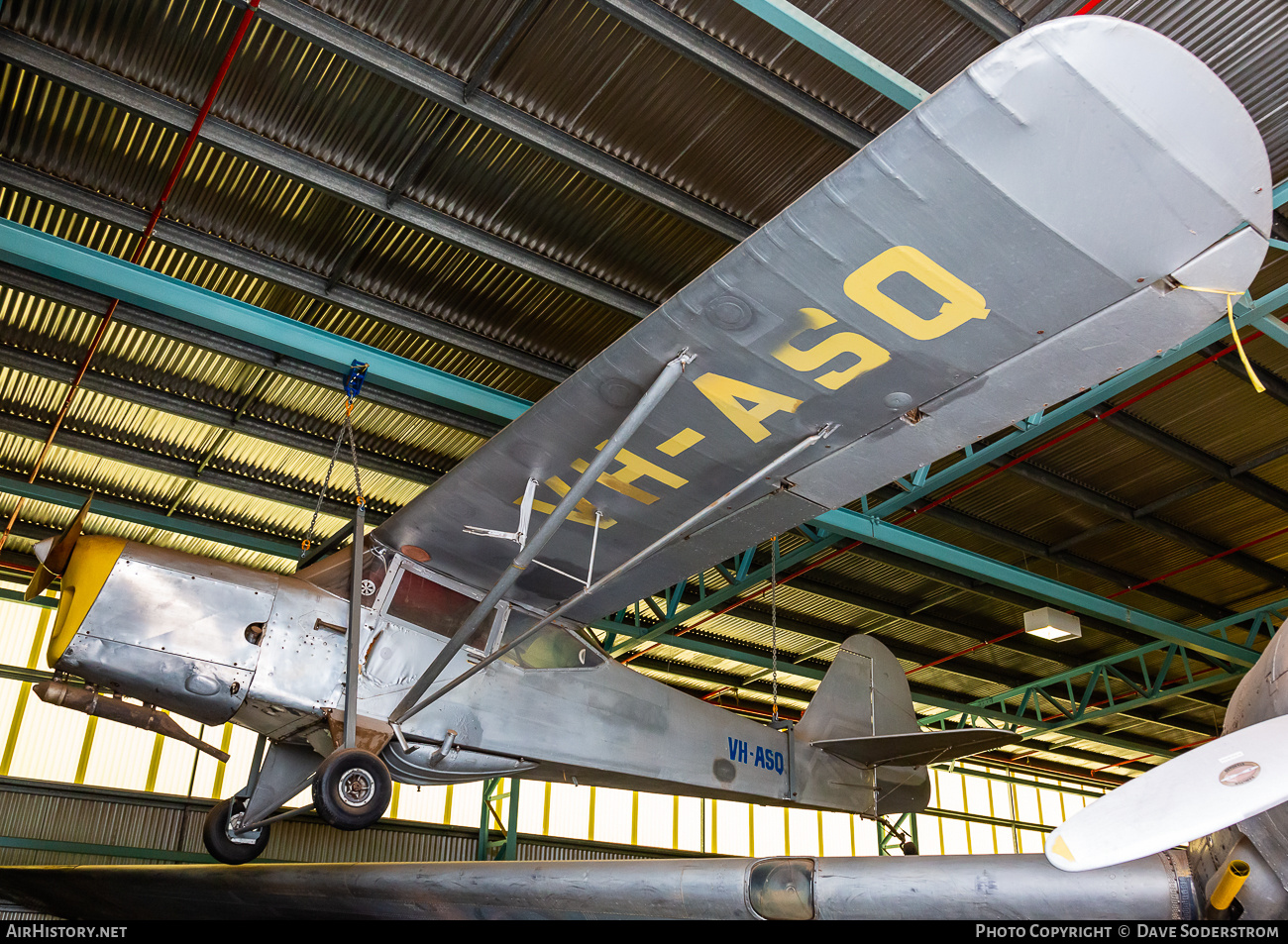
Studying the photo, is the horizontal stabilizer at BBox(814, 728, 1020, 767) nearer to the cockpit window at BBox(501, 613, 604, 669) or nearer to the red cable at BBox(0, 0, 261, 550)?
the cockpit window at BBox(501, 613, 604, 669)

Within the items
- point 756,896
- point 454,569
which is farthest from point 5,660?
point 756,896

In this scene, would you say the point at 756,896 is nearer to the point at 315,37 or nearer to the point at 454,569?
the point at 454,569

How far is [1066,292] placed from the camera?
155 inches

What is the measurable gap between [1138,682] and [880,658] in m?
12.6

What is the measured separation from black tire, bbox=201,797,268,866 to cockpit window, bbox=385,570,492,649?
1.84m

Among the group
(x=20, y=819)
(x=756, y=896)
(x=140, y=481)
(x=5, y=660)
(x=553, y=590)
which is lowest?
(x=756, y=896)

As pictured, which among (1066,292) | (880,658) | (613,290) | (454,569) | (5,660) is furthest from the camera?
(5,660)

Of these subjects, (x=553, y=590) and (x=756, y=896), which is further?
(x=553, y=590)

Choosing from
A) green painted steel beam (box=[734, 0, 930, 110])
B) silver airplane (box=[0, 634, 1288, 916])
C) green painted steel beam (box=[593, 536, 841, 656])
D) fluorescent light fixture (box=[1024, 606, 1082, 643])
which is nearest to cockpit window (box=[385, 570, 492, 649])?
silver airplane (box=[0, 634, 1288, 916])

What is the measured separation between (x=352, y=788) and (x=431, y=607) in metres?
1.54

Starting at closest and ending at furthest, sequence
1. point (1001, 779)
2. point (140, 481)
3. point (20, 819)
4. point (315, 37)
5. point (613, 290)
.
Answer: point (315, 37)
point (613, 290)
point (140, 481)
point (20, 819)
point (1001, 779)

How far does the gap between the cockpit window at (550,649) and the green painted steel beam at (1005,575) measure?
138 inches

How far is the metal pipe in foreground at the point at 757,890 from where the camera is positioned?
261 cm

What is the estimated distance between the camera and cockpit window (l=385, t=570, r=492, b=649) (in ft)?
20.6
